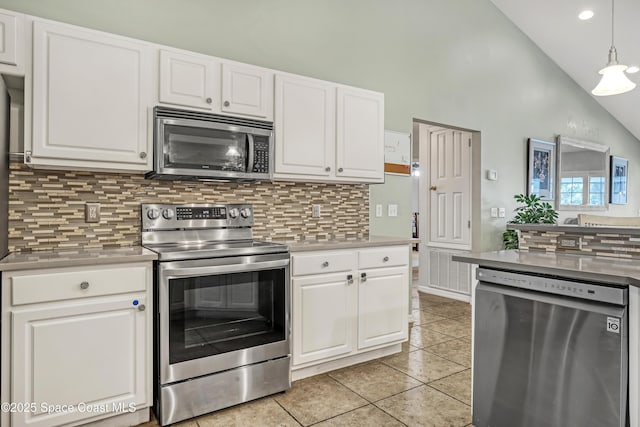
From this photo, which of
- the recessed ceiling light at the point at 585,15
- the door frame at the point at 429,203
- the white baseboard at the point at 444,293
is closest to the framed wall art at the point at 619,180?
the recessed ceiling light at the point at 585,15

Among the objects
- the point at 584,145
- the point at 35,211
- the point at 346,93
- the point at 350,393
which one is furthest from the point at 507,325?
the point at 584,145

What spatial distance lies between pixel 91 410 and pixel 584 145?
22.4ft

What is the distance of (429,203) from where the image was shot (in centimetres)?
541

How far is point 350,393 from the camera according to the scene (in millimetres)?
2520

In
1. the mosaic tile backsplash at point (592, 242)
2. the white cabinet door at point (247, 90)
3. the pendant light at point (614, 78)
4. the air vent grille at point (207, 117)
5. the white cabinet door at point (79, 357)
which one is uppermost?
the pendant light at point (614, 78)

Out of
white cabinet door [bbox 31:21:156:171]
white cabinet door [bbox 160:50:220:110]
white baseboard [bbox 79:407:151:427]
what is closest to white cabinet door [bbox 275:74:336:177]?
white cabinet door [bbox 160:50:220:110]

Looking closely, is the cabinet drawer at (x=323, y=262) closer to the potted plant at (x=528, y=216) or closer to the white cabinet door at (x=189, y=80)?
the white cabinet door at (x=189, y=80)

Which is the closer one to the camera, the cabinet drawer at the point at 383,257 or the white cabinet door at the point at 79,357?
the white cabinet door at the point at 79,357

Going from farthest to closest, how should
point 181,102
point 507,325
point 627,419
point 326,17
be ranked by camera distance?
point 326,17 < point 181,102 < point 507,325 < point 627,419

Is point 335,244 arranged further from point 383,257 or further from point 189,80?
point 189,80

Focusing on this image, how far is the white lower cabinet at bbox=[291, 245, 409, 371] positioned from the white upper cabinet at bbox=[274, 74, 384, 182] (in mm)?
644

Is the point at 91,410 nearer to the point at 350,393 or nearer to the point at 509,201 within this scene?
the point at 350,393

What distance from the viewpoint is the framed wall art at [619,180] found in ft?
22.1

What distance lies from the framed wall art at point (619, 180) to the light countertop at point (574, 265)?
5786 mm
